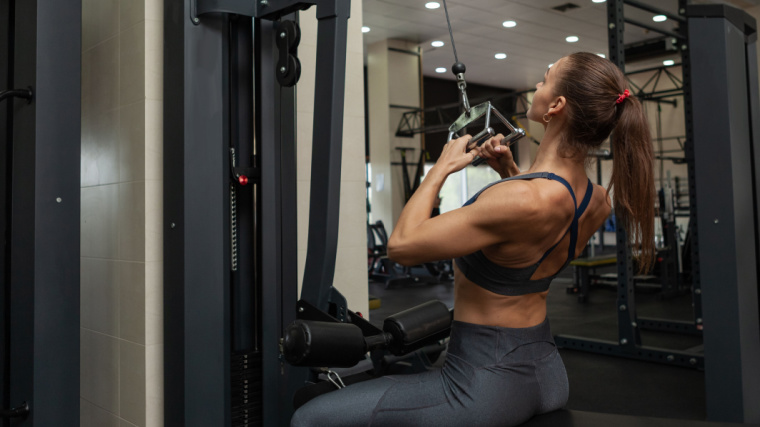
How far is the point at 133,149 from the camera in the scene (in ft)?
5.96

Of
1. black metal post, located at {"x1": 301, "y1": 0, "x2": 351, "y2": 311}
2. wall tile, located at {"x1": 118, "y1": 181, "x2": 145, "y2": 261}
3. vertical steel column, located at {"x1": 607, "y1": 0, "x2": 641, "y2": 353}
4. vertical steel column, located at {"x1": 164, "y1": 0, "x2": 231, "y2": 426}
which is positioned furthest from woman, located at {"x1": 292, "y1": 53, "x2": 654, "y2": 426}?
vertical steel column, located at {"x1": 607, "y1": 0, "x2": 641, "y2": 353}

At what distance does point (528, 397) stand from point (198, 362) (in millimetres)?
926

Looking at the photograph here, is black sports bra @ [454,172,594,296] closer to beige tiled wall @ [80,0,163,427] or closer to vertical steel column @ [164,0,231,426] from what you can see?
vertical steel column @ [164,0,231,426]

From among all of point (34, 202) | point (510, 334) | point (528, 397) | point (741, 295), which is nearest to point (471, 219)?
point (510, 334)

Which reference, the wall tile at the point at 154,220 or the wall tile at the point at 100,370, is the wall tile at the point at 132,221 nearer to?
the wall tile at the point at 154,220

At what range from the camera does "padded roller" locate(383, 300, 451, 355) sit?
4.34 ft

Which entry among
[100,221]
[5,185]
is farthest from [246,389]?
[5,185]

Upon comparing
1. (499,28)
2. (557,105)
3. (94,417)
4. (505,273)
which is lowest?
(94,417)

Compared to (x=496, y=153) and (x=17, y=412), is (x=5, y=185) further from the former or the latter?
(x=496, y=153)

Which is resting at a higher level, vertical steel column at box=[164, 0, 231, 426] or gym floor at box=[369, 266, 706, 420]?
vertical steel column at box=[164, 0, 231, 426]

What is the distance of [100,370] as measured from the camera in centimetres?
201

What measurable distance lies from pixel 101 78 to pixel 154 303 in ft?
2.60

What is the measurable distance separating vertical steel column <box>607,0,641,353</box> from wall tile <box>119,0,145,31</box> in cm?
290

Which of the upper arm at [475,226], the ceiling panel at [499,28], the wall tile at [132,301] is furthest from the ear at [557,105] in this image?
the ceiling panel at [499,28]
